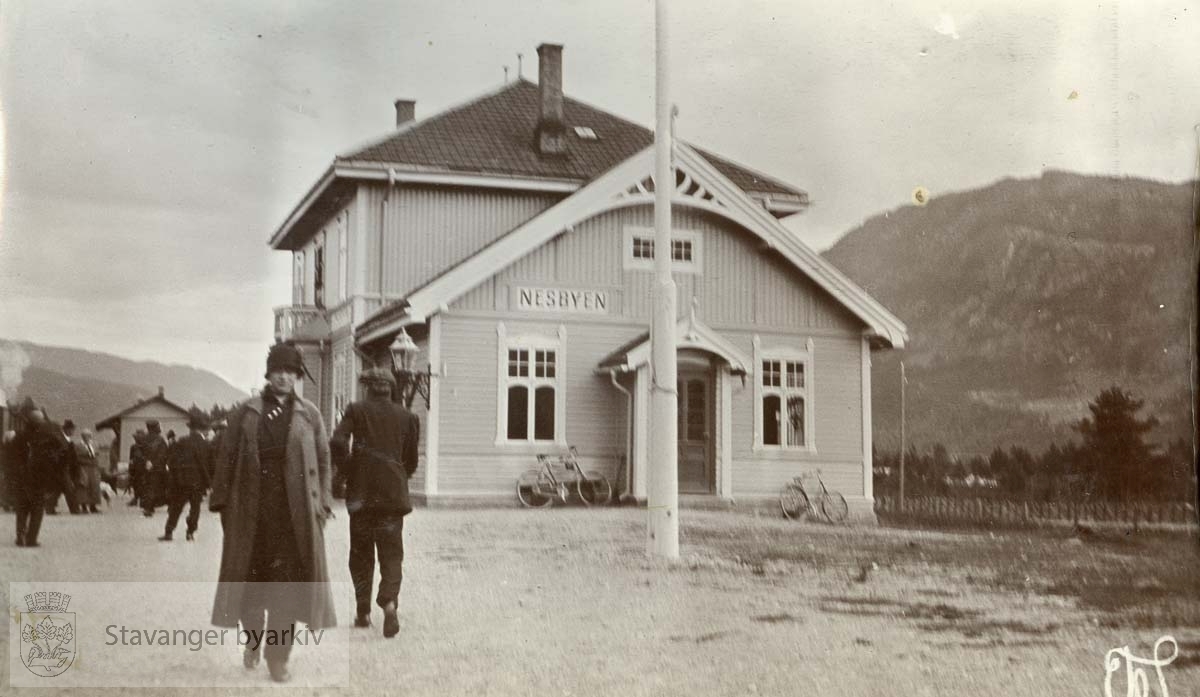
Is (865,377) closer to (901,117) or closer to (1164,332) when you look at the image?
(901,117)

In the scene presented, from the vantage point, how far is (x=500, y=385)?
582 centimetres

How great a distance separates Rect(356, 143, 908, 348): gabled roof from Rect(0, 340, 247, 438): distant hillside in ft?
3.39

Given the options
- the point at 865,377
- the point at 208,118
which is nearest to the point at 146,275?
the point at 208,118

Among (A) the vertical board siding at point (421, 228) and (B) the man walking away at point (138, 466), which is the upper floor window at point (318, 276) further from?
(B) the man walking away at point (138, 466)

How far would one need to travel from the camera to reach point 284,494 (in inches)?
200

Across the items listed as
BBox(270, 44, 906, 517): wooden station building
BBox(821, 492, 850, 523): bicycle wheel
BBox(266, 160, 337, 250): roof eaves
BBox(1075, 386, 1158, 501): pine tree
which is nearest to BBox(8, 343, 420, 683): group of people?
BBox(270, 44, 906, 517): wooden station building

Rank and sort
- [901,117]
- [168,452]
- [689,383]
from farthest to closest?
[901,117] < [689,383] < [168,452]

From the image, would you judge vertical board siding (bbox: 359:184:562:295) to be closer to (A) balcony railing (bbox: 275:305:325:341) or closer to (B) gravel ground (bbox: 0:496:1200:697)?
(A) balcony railing (bbox: 275:305:325:341)

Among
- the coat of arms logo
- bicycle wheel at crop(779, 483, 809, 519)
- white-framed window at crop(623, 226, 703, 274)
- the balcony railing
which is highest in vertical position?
white-framed window at crop(623, 226, 703, 274)

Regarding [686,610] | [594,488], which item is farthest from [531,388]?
[686,610]

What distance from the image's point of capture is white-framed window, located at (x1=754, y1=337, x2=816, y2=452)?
19.9 feet

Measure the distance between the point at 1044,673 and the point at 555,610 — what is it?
2472 mm

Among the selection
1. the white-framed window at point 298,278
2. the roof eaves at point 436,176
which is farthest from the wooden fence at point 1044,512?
the white-framed window at point 298,278

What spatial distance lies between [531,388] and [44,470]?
2406mm
